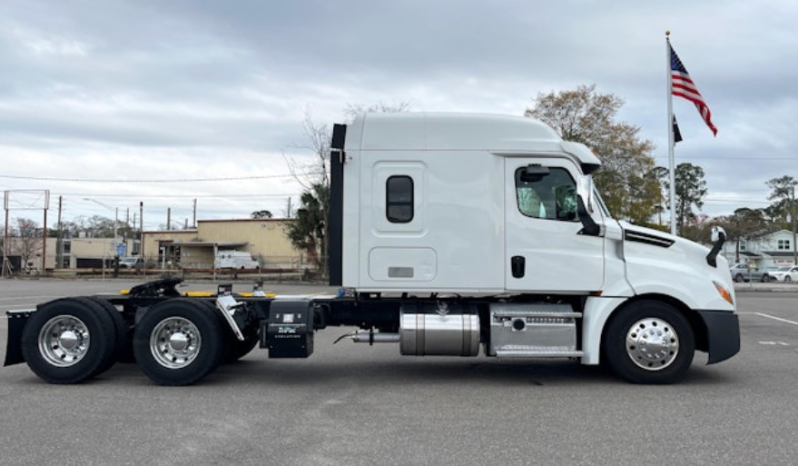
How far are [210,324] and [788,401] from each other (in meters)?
6.13

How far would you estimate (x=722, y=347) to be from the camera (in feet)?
24.5

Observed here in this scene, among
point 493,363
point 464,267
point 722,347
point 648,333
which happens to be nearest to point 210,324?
point 464,267

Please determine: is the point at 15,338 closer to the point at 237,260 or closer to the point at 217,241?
the point at 237,260

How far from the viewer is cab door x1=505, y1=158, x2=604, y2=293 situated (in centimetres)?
753

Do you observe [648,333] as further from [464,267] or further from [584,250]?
[464,267]

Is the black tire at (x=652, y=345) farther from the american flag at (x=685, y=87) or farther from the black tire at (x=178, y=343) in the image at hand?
the american flag at (x=685, y=87)

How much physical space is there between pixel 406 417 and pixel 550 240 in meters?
2.73

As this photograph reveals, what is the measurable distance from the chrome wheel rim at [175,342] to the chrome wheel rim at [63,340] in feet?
2.76

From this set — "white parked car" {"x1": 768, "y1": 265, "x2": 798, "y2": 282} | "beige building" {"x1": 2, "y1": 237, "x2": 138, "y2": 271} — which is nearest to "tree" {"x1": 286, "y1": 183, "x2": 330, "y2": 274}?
"white parked car" {"x1": 768, "y1": 265, "x2": 798, "y2": 282}

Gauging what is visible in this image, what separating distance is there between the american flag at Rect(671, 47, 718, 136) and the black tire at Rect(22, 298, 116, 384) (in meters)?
17.0

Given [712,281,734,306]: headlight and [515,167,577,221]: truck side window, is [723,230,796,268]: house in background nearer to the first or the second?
[712,281,734,306]: headlight

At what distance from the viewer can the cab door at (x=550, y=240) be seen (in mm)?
7533

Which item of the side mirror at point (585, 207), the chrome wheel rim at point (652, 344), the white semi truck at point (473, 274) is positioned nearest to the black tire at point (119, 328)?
the white semi truck at point (473, 274)

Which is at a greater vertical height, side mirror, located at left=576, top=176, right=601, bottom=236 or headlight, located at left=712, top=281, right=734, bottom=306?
side mirror, located at left=576, top=176, right=601, bottom=236
